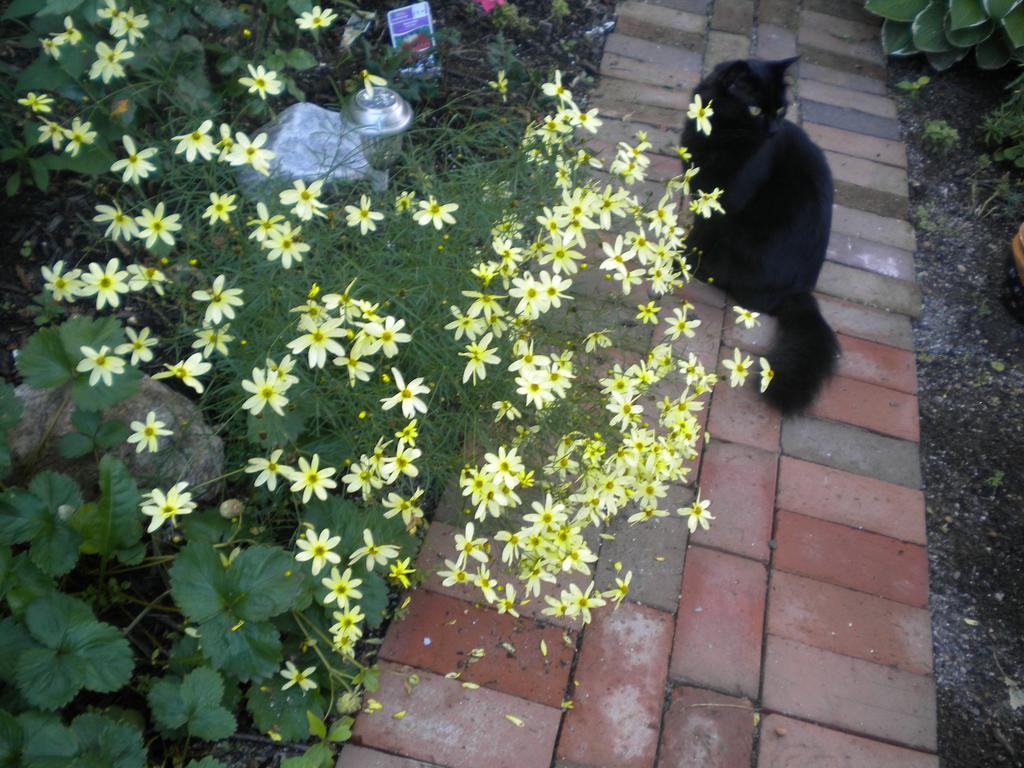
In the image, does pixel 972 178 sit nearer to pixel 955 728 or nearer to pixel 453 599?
pixel 955 728

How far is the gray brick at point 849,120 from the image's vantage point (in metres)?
3.08

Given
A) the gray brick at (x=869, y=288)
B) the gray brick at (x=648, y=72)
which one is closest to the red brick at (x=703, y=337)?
the gray brick at (x=869, y=288)

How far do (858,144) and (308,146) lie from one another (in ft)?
6.06

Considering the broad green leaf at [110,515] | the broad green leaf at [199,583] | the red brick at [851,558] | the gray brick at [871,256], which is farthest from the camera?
the gray brick at [871,256]

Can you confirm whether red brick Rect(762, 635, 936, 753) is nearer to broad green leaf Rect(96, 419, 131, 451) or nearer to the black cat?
the black cat

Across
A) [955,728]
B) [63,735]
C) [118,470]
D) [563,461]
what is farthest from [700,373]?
[63,735]

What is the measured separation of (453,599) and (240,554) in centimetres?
53

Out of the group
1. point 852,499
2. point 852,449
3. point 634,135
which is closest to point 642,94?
point 634,135

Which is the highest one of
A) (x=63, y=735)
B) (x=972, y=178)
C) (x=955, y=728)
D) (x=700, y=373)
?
(x=700, y=373)

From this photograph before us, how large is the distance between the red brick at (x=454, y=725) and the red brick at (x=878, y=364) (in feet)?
4.15

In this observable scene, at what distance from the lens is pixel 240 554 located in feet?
4.91

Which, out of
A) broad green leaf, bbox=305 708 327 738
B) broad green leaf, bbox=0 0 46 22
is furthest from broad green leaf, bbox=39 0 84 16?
broad green leaf, bbox=305 708 327 738

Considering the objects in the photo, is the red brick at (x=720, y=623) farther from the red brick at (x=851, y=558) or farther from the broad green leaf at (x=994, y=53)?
the broad green leaf at (x=994, y=53)

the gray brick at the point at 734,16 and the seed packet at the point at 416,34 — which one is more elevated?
the seed packet at the point at 416,34
